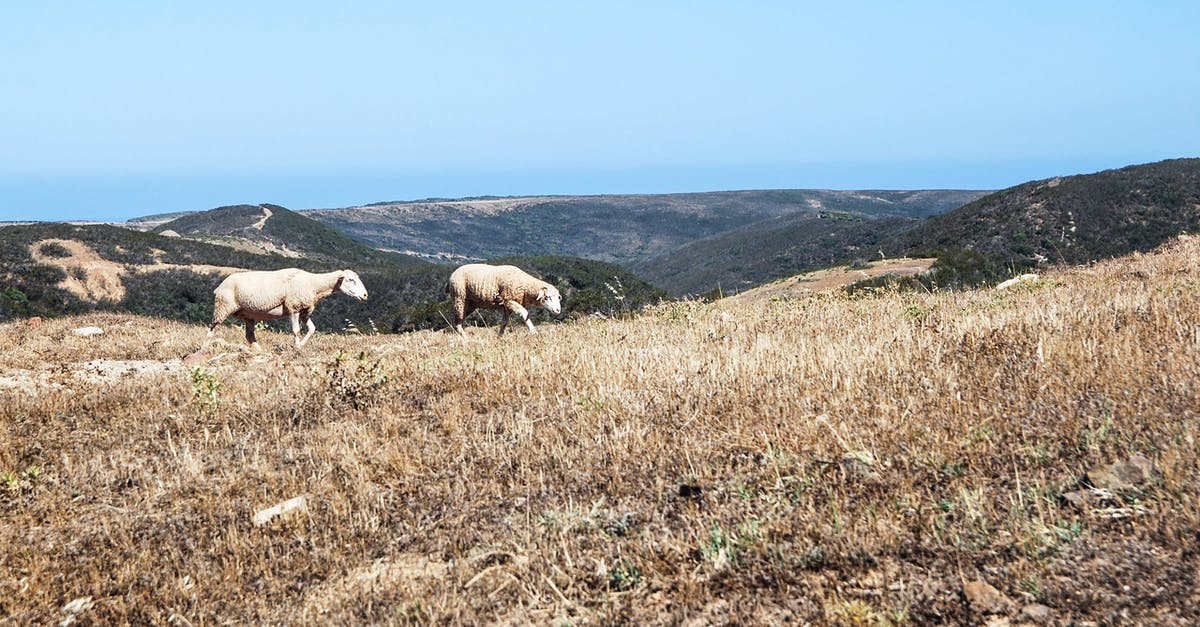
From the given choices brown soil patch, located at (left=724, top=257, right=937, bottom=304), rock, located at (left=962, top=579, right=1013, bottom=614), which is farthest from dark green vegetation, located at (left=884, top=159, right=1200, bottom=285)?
rock, located at (left=962, top=579, right=1013, bottom=614)

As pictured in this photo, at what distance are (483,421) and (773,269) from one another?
189 ft

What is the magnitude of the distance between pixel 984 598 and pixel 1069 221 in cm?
4426

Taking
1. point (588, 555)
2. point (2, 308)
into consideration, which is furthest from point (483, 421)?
point (2, 308)

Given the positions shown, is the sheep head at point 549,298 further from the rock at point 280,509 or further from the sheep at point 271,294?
the rock at point 280,509

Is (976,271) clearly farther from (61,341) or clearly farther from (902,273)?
(61,341)

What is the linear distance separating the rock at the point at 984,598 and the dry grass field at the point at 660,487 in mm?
12

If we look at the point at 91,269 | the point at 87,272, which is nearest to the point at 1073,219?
the point at 87,272

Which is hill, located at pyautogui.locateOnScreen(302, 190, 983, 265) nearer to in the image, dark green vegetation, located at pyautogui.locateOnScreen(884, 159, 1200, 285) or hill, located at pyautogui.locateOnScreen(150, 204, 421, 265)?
hill, located at pyautogui.locateOnScreen(150, 204, 421, 265)

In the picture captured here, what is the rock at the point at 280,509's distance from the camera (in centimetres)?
454

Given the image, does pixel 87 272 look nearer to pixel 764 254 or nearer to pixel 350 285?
pixel 350 285

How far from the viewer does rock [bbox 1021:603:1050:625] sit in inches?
108


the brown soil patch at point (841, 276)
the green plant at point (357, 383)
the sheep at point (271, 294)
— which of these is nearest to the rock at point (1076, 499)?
the green plant at point (357, 383)

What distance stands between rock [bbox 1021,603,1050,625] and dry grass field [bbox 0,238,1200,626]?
12 millimetres

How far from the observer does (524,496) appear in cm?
446
